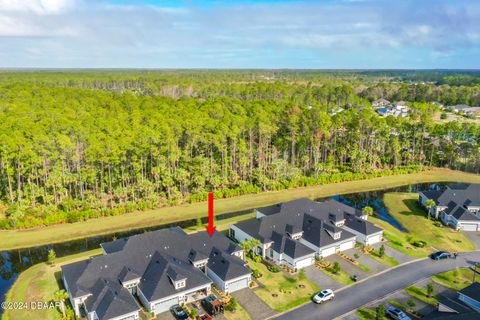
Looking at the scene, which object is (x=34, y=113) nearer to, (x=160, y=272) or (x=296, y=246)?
(x=160, y=272)

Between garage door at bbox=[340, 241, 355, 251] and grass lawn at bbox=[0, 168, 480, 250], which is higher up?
garage door at bbox=[340, 241, 355, 251]

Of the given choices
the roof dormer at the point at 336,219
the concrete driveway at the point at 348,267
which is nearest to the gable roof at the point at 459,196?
the roof dormer at the point at 336,219

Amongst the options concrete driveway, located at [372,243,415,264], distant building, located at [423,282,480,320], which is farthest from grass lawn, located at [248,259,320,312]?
concrete driveway, located at [372,243,415,264]

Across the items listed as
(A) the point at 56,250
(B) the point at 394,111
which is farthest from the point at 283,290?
(B) the point at 394,111

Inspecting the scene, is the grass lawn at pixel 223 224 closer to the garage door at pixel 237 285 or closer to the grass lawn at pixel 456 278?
the garage door at pixel 237 285

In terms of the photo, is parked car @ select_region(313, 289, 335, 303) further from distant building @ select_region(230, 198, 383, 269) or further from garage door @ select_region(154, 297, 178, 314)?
Answer: garage door @ select_region(154, 297, 178, 314)

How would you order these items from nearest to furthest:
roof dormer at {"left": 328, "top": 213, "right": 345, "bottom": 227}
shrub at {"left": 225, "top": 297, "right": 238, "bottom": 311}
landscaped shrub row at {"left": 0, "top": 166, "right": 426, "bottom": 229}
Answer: shrub at {"left": 225, "top": 297, "right": 238, "bottom": 311}
roof dormer at {"left": 328, "top": 213, "right": 345, "bottom": 227}
landscaped shrub row at {"left": 0, "top": 166, "right": 426, "bottom": 229}

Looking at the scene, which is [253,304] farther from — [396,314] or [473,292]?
[473,292]
